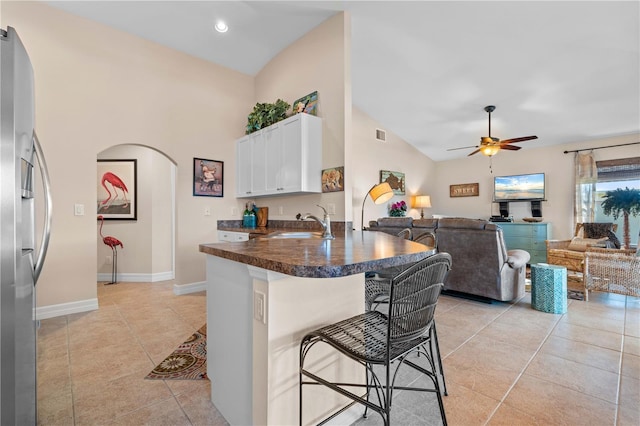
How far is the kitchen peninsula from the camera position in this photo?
112cm

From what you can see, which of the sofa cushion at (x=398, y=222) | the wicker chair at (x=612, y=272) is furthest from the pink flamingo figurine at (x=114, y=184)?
the wicker chair at (x=612, y=272)

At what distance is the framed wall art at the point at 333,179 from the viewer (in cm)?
316

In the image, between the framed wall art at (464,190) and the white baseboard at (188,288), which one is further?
the framed wall art at (464,190)

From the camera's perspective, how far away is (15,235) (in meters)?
1.06

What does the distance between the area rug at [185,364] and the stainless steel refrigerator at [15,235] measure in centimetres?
74

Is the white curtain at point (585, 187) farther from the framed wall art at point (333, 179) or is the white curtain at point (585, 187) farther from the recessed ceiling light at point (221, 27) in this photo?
the recessed ceiling light at point (221, 27)

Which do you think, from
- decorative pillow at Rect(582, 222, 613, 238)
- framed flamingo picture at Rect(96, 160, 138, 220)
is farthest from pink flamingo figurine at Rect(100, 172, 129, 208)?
decorative pillow at Rect(582, 222, 613, 238)

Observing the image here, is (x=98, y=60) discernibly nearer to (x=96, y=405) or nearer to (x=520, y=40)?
(x=96, y=405)

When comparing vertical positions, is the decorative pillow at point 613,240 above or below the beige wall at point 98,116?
below

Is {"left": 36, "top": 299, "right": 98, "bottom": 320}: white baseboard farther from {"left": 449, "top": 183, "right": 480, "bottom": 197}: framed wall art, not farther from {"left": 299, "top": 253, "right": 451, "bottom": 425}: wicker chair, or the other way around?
{"left": 449, "top": 183, "right": 480, "bottom": 197}: framed wall art

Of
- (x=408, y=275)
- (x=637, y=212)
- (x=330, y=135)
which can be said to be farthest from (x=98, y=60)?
(x=637, y=212)

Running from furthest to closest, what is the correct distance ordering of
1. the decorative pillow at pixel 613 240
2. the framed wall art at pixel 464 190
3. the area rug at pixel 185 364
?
the framed wall art at pixel 464 190
the decorative pillow at pixel 613 240
the area rug at pixel 185 364

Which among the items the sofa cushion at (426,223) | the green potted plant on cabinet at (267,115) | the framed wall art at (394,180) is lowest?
the sofa cushion at (426,223)

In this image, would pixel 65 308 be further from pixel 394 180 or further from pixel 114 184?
pixel 394 180
